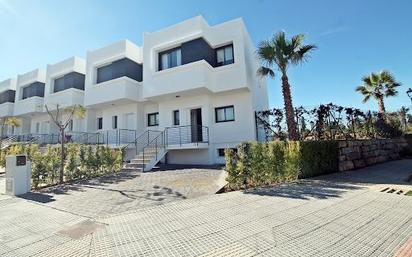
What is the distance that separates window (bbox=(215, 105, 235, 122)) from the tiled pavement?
9.43 meters

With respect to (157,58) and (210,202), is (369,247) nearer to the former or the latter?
(210,202)

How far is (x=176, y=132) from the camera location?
16.4m

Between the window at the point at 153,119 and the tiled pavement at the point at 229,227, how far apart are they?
12.3m

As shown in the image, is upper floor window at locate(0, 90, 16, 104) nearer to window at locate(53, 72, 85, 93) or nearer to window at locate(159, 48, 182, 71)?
window at locate(53, 72, 85, 93)

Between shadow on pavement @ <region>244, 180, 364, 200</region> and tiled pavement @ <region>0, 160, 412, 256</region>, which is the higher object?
shadow on pavement @ <region>244, 180, 364, 200</region>

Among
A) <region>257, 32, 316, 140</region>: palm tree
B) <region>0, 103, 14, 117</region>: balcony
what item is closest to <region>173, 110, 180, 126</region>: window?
<region>257, 32, 316, 140</region>: palm tree

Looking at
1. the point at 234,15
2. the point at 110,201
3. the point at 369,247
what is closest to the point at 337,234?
the point at 369,247

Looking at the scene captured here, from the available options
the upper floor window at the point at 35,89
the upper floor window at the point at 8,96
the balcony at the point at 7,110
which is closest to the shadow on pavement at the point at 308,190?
the upper floor window at the point at 35,89

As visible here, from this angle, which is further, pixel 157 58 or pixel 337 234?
pixel 157 58

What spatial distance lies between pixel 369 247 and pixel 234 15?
611 inches

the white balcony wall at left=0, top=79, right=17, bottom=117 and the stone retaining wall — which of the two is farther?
the white balcony wall at left=0, top=79, right=17, bottom=117

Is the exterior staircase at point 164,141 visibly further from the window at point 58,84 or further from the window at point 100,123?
the window at point 58,84

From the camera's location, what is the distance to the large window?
19.0 m

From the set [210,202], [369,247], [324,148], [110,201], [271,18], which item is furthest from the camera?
[271,18]
